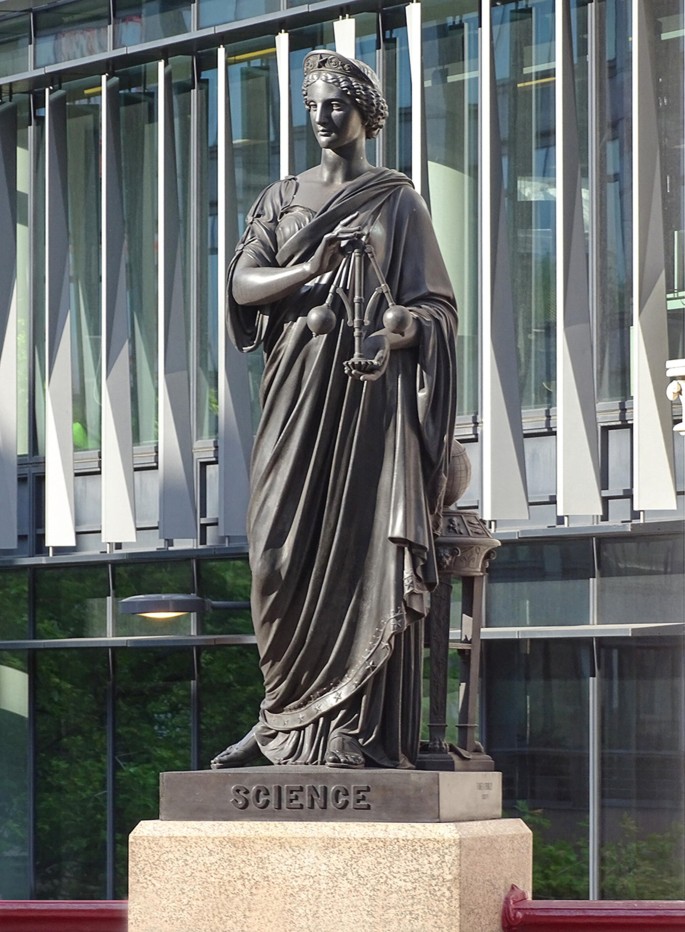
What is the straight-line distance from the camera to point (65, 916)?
6590mm

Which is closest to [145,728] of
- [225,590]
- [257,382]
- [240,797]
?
[225,590]

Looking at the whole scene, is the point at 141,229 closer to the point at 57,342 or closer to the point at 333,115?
the point at 57,342

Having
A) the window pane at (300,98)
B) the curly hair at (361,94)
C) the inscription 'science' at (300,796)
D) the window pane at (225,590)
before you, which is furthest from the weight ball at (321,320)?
the window pane at (225,590)

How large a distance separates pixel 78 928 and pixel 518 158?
47.7 ft

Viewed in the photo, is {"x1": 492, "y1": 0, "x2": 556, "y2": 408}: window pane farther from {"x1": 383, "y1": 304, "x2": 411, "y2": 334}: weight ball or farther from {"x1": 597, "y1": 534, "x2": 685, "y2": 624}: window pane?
{"x1": 383, "y1": 304, "x2": 411, "y2": 334}: weight ball

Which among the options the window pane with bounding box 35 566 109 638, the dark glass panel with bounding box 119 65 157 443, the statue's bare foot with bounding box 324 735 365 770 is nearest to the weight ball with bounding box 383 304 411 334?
the statue's bare foot with bounding box 324 735 365 770

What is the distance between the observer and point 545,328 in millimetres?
19734

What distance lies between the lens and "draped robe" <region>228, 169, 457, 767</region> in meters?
5.95

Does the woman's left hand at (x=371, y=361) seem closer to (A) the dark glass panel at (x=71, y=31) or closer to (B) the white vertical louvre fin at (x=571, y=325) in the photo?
(B) the white vertical louvre fin at (x=571, y=325)

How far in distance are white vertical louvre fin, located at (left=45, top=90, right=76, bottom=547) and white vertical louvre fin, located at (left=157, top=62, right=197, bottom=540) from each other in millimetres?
1439

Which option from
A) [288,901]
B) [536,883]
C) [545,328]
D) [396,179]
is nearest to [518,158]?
[545,328]

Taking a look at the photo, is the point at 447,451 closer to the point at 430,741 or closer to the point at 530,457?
the point at 430,741

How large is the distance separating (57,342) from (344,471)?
56.8 ft

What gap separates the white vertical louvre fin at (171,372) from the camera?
2161 cm
